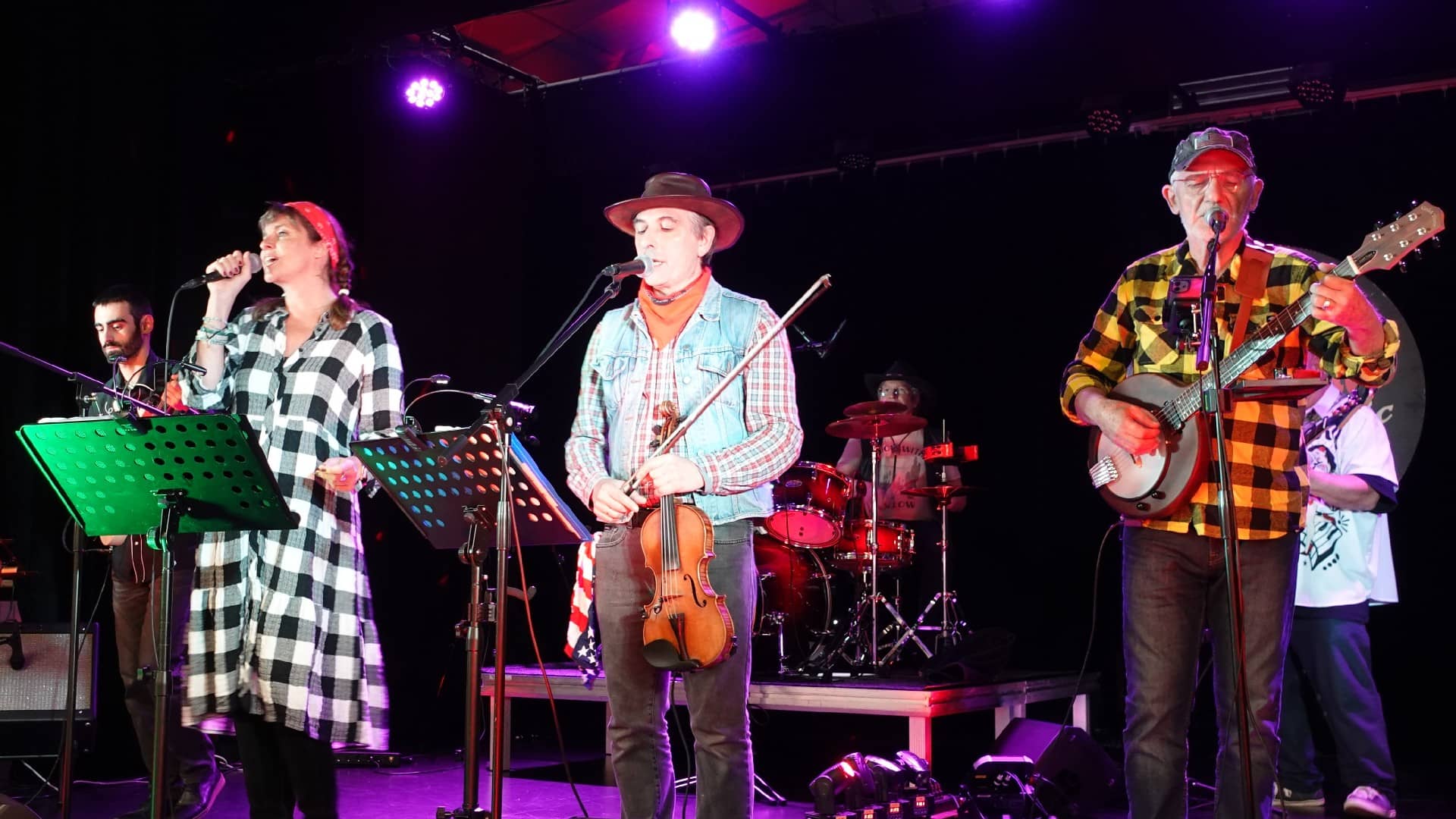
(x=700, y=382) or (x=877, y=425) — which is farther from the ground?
(x=877, y=425)

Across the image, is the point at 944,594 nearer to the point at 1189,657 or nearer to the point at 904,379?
the point at 904,379

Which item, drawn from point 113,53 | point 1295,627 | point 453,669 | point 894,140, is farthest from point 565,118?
point 1295,627

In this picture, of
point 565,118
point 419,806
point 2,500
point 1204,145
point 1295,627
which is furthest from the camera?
point 565,118

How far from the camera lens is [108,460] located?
10.4 ft

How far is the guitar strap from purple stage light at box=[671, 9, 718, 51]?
5.29 metres

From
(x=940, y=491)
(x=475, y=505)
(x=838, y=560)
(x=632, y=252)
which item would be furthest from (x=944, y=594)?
(x=475, y=505)

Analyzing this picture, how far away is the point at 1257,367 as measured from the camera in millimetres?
3322

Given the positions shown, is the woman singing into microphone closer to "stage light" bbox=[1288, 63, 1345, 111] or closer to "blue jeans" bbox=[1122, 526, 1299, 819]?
"blue jeans" bbox=[1122, 526, 1299, 819]

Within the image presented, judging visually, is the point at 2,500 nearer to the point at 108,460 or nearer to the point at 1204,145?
the point at 108,460

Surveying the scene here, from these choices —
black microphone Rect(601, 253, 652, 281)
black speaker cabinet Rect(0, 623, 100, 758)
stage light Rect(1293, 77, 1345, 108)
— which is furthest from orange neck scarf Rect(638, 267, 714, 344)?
stage light Rect(1293, 77, 1345, 108)

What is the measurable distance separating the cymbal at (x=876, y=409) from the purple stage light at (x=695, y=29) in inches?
97.5

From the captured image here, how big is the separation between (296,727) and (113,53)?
4784 millimetres

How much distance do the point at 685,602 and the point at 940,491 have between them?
18.0ft

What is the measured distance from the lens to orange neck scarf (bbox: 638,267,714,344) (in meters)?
3.54
